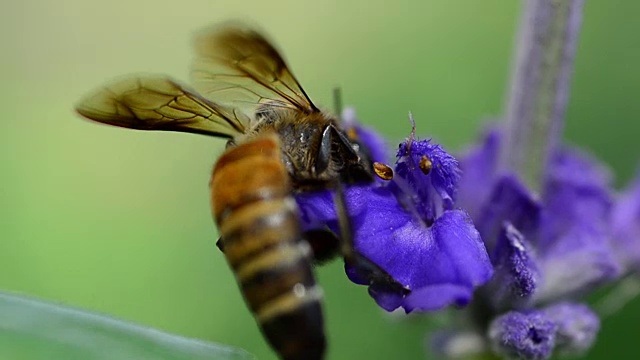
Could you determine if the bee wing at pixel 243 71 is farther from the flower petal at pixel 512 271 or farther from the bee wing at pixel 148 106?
the flower petal at pixel 512 271

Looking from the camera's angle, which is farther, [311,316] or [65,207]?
[65,207]

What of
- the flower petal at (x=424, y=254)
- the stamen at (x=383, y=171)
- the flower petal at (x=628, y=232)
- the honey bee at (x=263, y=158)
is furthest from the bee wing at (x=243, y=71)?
the flower petal at (x=628, y=232)

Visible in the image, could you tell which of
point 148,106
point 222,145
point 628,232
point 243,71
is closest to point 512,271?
point 628,232

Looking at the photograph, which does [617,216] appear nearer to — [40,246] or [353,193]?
[353,193]

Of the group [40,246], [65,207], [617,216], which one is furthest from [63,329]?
[65,207]

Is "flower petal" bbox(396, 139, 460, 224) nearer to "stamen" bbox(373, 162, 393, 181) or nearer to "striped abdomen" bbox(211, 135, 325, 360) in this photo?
"stamen" bbox(373, 162, 393, 181)
